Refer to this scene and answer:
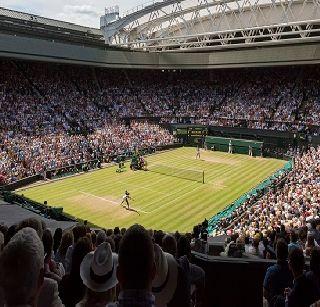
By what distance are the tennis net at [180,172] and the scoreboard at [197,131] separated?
14.3 metres

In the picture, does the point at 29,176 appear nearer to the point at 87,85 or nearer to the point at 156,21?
the point at 87,85

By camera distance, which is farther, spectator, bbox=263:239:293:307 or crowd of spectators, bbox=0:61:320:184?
crowd of spectators, bbox=0:61:320:184

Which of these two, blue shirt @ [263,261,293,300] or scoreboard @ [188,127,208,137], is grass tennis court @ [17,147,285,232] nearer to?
scoreboard @ [188,127,208,137]

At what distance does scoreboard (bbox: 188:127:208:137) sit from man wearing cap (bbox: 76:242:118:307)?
165ft

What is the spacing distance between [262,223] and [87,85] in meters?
41.6

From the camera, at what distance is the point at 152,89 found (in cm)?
6353

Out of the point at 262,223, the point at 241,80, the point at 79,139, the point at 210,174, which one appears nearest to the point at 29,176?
the point at 79,139

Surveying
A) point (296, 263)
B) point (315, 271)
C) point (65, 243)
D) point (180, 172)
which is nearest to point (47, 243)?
point (65, 243)

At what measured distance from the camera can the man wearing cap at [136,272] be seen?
285 cm

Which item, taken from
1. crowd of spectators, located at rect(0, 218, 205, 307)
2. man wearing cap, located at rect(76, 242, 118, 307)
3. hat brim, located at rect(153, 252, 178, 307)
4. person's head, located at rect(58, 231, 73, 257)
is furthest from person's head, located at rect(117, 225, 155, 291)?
person's head, located at rect(58, 231, 73, 257)

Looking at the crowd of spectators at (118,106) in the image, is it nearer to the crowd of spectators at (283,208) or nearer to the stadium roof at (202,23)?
the stadium roof at (202,23)

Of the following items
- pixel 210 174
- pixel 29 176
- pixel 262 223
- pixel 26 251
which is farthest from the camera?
pixel 210 174

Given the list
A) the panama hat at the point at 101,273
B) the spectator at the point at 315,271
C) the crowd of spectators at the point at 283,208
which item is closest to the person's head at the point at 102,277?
the panama hat at the point at 101,273

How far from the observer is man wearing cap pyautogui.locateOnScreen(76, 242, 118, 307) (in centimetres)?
371
